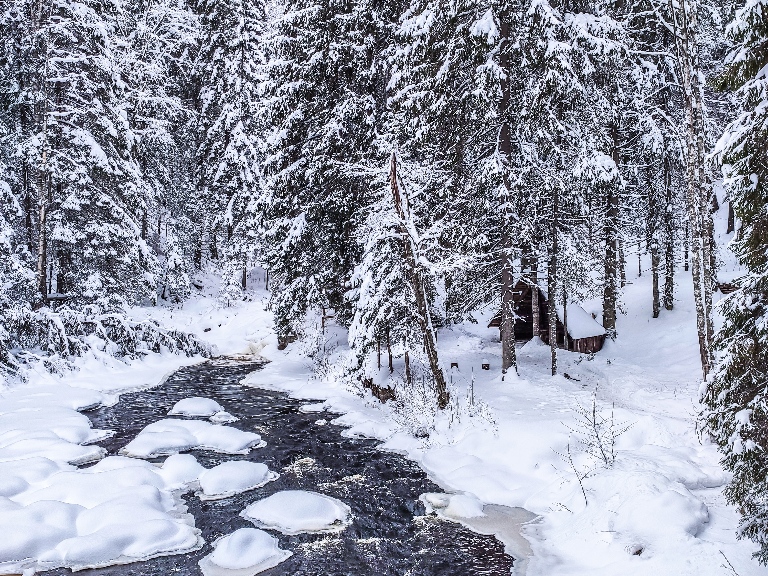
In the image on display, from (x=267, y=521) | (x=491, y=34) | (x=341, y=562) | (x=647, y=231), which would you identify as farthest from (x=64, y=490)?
(x=647, y=231)

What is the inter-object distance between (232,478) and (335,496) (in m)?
2.15

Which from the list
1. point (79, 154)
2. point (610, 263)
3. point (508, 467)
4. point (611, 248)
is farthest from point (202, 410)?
point (611, 248)

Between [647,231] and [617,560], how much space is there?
811 inches

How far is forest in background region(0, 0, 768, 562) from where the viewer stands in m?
15.4

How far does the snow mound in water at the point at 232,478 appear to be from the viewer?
35.1 feet

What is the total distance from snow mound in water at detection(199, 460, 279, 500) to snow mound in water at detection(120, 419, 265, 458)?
157 centimetres

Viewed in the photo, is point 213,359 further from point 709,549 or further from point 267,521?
point 709,549

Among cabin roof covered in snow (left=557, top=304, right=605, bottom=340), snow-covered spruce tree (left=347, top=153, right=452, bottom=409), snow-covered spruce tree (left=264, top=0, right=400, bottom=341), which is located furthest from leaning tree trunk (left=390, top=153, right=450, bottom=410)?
cabin roof covered in snow (left=557, top=304, right=605, bottom=340)

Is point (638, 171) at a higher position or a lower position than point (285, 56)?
lower

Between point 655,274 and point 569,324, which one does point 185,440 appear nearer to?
point 569,324

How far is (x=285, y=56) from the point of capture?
20.1 meters

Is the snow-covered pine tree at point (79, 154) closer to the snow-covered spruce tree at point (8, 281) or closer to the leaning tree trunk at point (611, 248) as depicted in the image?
the snow-covered spruce tree at point (8, 281)

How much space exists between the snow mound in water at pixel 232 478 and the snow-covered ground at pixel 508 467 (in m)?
0.57

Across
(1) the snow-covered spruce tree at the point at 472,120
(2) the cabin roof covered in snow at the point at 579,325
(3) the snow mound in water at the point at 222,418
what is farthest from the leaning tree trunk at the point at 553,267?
(3) the snow mound in water at the point at 222,418
